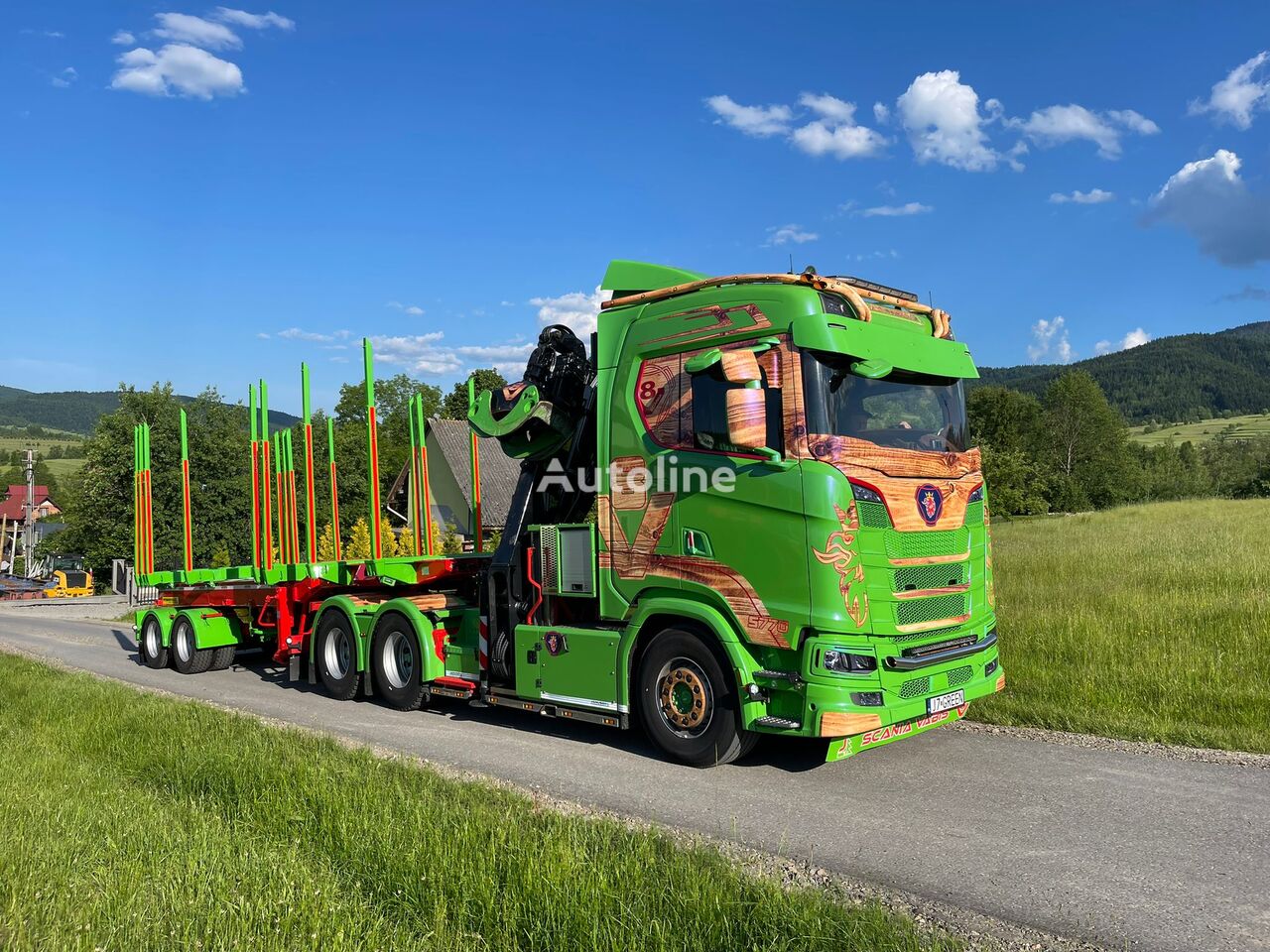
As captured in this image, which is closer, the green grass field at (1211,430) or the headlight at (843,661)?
the headlight at (843,661)

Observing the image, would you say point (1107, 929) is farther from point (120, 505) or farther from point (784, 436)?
point (120, 505)

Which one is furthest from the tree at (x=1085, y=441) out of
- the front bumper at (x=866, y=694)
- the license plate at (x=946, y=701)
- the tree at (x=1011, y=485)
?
the front bumper at (x=866, y=694)

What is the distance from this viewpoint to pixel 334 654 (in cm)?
1052

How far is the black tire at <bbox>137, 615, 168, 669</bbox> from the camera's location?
1397 cm

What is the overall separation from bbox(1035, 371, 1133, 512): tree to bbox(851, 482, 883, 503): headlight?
77617mm

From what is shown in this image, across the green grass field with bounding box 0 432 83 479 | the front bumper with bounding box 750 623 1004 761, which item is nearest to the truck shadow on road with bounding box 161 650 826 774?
the front bumper with bounding box 750 623 1004 761

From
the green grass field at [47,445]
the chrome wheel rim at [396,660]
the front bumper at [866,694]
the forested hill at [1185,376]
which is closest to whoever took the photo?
the front bumper at [866,694]

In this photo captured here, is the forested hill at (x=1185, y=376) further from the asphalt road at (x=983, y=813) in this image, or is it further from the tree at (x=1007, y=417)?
the asphalt road at (x=983, y=813)

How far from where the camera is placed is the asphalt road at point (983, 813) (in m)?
4.17

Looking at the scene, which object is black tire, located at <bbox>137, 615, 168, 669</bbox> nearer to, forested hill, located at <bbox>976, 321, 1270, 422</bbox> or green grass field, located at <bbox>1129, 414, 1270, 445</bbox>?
green grass field, located at <bbox>1129, 414, 1270, 445</bbox>

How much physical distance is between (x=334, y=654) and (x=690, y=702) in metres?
5.38

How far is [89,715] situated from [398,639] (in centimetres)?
283

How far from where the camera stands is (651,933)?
11.5 feet

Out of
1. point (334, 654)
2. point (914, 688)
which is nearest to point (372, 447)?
point (334, 654)
